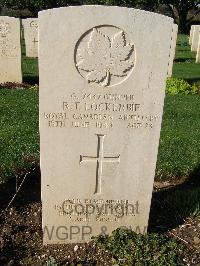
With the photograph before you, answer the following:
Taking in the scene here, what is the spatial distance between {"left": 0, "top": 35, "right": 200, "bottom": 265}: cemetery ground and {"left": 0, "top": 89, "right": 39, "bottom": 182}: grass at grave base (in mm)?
13

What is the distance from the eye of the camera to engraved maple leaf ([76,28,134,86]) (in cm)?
289

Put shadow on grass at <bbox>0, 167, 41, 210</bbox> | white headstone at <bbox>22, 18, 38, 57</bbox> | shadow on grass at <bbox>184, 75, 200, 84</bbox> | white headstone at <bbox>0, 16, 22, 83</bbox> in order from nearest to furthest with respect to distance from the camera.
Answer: shadow on grass at <bbox>0, 167, 41, 210</bbox>
white headstone at <bbox>0, 16, 22, 83</bbox>
shadow on grass at <bbox>184, 75, 200, 84</bbox>
white headstone at <bbox>22, 18, 38, 57</bbox>

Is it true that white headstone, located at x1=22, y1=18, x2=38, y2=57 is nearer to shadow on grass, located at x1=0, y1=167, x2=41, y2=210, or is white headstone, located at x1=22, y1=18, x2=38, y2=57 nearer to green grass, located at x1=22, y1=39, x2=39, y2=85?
green grass, located at x1=22, y1=39, x2=39, y2=85

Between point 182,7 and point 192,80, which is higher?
point 182,7

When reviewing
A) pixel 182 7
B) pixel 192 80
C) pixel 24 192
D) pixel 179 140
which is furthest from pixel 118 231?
pixel 182 7

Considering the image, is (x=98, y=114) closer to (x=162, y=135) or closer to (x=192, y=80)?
(x=162, y=135)

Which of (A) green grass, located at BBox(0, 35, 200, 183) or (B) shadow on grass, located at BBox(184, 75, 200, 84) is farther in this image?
(B) shadow on grass, located at BBox(184, 75, 200, 84)

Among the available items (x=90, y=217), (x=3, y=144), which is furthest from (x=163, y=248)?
(x=3, y=144)

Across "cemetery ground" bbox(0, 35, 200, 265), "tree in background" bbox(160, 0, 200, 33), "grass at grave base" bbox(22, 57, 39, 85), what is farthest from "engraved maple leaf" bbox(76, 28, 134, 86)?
"tree in background" bbox(160, 0, 200, 33)

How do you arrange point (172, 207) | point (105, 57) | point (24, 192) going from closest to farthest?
point (105, 57) < point (172, 207) < point (24, 192)

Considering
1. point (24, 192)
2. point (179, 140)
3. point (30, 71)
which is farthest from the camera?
point (30, 71)

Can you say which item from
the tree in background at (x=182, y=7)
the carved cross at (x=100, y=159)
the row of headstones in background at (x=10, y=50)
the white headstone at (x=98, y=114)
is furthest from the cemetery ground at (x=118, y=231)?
the tree in background at (x=182, y=7)

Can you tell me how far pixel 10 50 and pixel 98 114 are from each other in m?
8.48

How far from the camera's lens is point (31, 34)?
15789 mm
